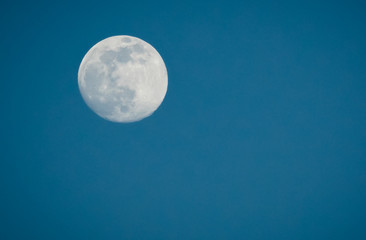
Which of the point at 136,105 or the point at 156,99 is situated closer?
the point at 136,105

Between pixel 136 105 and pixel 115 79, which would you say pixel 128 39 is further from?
pixel 136 105

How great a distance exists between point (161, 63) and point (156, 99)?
2.22 feet

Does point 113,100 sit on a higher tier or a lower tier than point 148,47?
lower

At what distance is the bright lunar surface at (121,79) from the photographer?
136 inches

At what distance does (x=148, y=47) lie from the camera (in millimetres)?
3969

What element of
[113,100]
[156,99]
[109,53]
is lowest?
[113,100]

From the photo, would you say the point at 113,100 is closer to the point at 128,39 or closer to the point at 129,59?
the point at 129,59

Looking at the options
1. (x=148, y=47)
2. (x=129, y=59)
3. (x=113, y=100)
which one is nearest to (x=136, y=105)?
(x=113, y=100)

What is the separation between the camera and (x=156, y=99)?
3.92 metres

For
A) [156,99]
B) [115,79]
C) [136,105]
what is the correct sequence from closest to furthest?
[115,79], [136,105], [156,99]

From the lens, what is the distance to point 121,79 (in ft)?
11.3

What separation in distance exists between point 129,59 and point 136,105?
733mm

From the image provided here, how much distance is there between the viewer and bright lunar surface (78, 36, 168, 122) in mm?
3459

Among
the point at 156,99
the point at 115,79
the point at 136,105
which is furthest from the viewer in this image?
the point at 156,99
